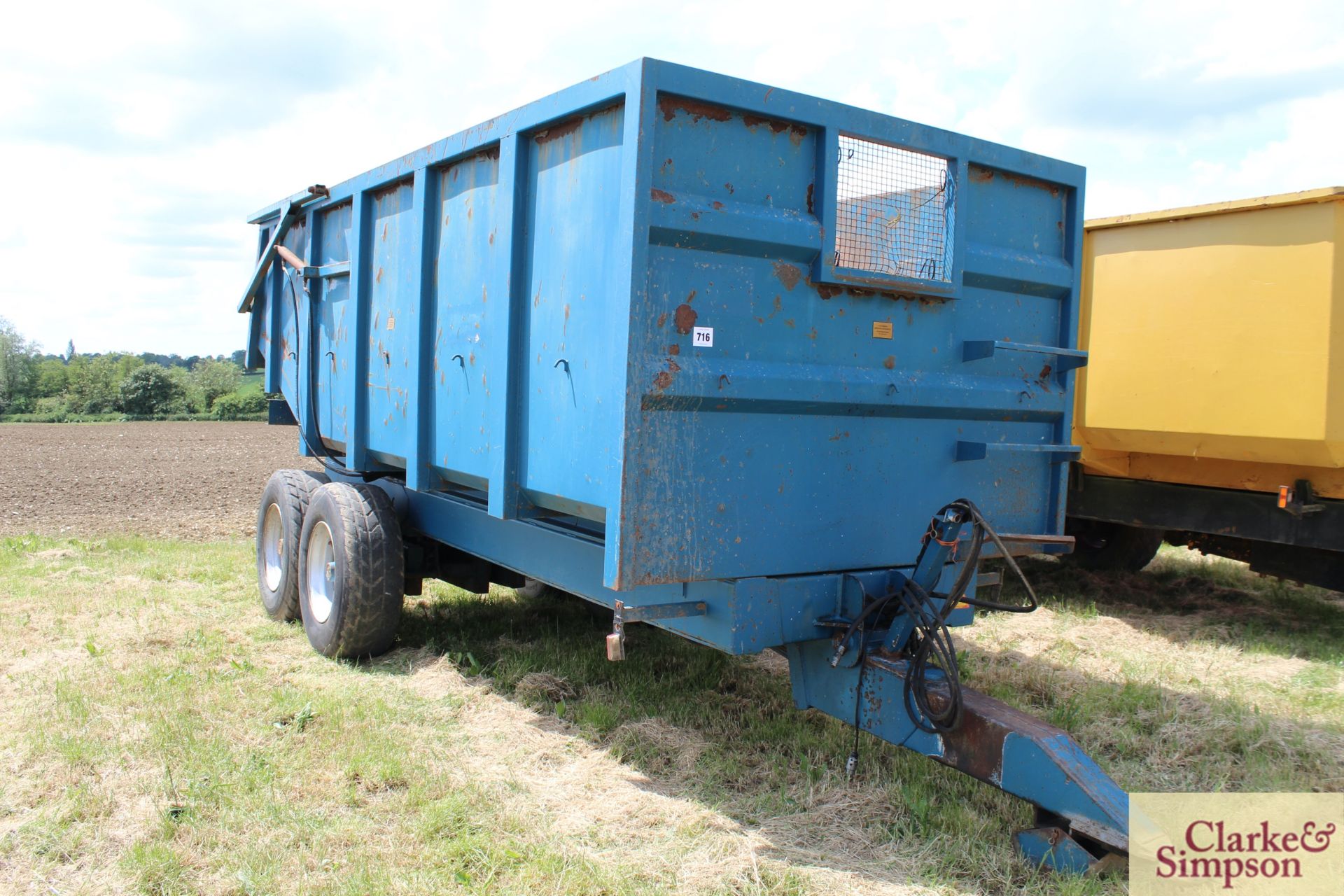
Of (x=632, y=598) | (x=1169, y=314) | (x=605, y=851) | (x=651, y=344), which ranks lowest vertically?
(x=605, y=851)

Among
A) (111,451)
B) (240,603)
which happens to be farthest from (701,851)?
(111,451)

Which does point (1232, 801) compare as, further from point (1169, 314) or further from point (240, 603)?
point (240, 603)

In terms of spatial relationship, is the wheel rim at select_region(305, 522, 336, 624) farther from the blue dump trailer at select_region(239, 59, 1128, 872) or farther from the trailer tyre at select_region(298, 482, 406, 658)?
the blue dump trailer at select_region(239, 59, 1128, 872)

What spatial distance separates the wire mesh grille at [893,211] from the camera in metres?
3.45

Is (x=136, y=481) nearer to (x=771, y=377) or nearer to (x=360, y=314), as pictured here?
(x=360, y=314)

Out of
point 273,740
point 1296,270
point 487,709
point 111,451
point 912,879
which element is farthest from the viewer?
point 111,451

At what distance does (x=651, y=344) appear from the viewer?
120 inches

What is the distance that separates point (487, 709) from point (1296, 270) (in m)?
4.98

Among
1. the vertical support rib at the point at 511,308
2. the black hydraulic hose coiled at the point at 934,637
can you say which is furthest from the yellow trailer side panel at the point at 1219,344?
the vertical support rib at the point at 511,308

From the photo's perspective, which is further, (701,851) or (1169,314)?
(1169,314)

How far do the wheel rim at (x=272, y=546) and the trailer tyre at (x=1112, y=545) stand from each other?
5692 mm

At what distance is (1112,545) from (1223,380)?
7.57ft

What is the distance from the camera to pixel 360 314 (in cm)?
513

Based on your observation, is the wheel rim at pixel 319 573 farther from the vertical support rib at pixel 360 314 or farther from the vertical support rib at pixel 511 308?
the vertical support rib at pixel 511 308
